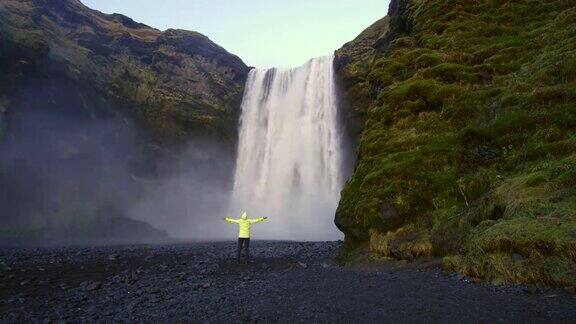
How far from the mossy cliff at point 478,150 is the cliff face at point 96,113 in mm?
32586

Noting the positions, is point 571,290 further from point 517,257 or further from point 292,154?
point 292,154

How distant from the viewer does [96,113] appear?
5025cm

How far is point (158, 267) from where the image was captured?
58.4 feet

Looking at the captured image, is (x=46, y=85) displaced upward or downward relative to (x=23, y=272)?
upward

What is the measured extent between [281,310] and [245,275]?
5960mm

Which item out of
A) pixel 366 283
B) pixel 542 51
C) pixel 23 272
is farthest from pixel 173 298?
pixel 542 51

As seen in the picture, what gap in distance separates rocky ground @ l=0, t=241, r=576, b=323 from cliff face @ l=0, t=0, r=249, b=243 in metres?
26.6

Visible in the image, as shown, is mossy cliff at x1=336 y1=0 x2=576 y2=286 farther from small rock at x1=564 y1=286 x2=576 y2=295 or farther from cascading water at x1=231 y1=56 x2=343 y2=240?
cascading water at x1=231 y1=56 x2=343 y2=240

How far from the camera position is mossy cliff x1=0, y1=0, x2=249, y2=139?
149 ft

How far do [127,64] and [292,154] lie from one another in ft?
86.6

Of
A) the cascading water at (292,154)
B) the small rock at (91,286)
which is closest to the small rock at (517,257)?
the small rock at (91,286)

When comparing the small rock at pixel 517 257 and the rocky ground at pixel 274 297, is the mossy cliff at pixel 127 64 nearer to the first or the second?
the rocky ground at pixel 274 297

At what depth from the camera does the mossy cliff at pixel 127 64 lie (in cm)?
4531

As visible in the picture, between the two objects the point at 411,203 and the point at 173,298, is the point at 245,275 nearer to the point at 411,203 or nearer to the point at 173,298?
the point at 173,298
